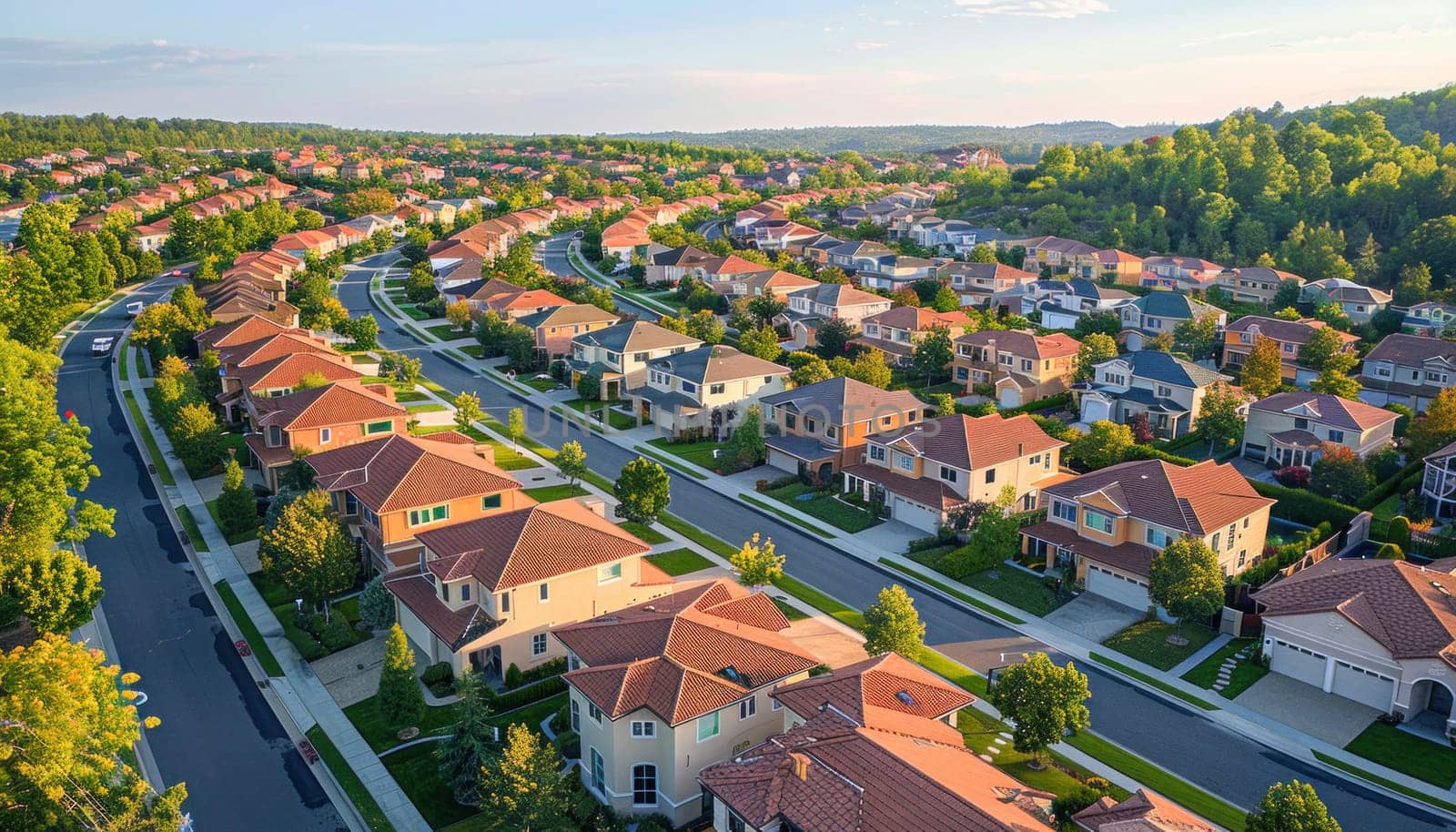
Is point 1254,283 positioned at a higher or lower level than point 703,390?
higher

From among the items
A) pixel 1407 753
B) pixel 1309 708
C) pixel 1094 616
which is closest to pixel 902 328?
pixel 1094 616

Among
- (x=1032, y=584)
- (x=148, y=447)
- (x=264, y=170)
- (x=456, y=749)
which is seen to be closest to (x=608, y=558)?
(x=456, y=749)

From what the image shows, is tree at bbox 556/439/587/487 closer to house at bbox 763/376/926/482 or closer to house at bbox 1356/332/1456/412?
house at bbox 763/376/926/482

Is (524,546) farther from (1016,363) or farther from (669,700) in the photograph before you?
(1016,363)

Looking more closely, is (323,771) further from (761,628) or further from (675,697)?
(761,628)

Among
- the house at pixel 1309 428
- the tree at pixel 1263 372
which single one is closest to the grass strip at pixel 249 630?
the house at pixel 1309 428

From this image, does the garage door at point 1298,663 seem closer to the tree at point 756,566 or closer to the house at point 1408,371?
the tree at point 756,566

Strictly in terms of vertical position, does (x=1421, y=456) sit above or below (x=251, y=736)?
above
